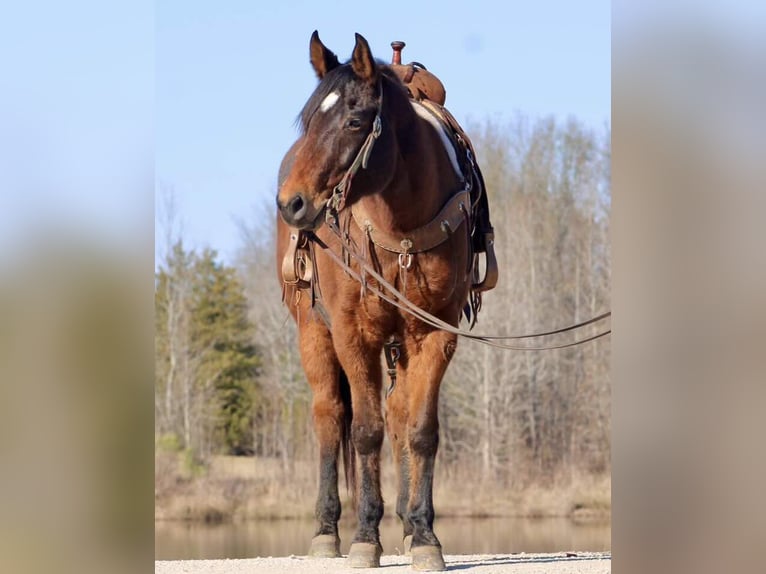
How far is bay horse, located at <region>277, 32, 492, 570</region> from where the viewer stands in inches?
217

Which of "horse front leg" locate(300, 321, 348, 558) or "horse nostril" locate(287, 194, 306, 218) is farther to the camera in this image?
"horse front leg" locate(300, 321, 348, 558)

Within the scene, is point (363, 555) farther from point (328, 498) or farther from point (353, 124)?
point (353, 124)

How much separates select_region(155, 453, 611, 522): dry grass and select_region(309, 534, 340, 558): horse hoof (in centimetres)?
1621

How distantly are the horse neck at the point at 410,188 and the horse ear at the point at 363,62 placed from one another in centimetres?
38

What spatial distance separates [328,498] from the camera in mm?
6992

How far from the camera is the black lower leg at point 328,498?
22.7ft

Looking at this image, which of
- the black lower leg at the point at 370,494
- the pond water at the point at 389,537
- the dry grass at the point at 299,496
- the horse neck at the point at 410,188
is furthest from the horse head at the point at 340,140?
the dry grass at the point at 299,496

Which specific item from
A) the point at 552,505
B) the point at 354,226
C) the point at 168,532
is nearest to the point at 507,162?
the point at 552,505

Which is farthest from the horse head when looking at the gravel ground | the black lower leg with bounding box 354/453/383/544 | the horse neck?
the gravel ground

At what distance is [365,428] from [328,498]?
1.02 m

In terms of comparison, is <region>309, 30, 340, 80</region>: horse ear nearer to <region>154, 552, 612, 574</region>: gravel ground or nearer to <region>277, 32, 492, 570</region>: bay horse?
<region>277, 32, 492, 570</region>: bay horse
